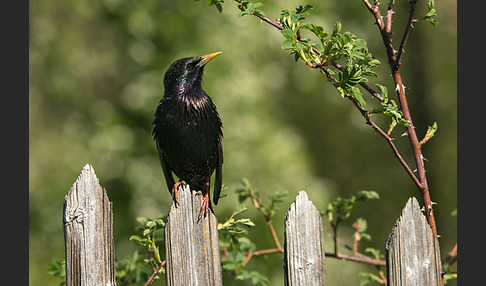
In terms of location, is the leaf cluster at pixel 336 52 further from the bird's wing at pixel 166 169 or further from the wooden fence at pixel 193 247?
the bird's wing at pixel 166 169

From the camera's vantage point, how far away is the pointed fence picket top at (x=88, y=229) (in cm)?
267

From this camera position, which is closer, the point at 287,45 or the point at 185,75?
the point at 287,45

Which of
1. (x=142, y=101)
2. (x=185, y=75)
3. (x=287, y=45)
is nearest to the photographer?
(x=287, y=45)

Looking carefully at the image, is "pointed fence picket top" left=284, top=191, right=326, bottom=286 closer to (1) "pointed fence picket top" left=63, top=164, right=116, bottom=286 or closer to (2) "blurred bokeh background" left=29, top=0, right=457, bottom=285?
(1) "pointed fence picket top" left=63, top=164, right=116, bottom=286

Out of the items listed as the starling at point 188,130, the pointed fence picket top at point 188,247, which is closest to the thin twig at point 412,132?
the pointed fence picket top at point 188,247

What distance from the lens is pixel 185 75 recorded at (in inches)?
156

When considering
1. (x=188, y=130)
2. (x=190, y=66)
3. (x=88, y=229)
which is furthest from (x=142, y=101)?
(x=88, y=229)

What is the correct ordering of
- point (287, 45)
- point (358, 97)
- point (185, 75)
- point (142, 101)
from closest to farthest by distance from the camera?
point (287, 45)
point (358, 97)
point (185, 75)
point (142, 101)

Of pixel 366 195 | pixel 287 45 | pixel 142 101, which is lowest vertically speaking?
pixel 366 195

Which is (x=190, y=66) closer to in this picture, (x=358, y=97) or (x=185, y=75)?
(x=185, y=75)

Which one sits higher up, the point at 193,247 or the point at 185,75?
the point at 185,75

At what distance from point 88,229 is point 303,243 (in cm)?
96

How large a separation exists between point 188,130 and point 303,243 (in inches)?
52.3

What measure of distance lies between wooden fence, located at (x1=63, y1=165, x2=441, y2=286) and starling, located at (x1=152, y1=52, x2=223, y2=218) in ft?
3.01
